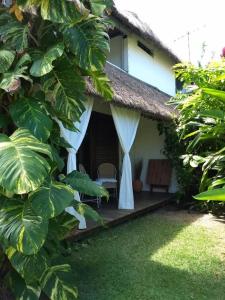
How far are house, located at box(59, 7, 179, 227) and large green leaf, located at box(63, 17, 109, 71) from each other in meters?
3.15

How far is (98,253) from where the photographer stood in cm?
432

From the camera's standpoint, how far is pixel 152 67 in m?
10.7

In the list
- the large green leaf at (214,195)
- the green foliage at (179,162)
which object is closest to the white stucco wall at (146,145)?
the green foliage at (179,162)

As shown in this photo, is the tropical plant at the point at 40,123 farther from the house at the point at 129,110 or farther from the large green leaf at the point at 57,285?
the house at the point at 129,110

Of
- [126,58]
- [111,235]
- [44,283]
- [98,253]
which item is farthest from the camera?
[126,58]

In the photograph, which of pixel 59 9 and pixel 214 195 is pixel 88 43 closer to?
pixel 59 9

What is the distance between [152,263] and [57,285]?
172cm

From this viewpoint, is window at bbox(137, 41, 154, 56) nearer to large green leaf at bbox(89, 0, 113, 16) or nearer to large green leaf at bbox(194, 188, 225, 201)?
large green leaf at bbox(89, 0, 113, 16)

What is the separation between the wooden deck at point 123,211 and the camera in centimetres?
511

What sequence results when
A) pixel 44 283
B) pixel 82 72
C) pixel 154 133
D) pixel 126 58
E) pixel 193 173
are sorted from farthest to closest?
pixel 154 133, pixel 126 58, pixel 193 173, pixel 82 72, pixel 44 283

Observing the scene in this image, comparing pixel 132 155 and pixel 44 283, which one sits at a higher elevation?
pixel 132 155

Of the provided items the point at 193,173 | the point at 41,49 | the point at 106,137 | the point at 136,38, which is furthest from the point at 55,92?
the point at 136,38

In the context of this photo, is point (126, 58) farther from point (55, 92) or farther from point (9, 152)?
point (9, 152)

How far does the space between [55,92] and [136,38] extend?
Answer: 23.7 feet
